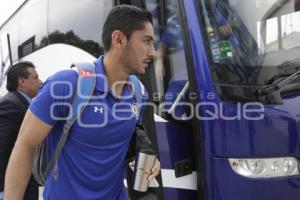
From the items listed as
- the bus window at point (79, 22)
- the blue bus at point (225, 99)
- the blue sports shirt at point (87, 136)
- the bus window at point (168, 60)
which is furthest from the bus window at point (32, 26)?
the blue sports shirt at point (87, 136)

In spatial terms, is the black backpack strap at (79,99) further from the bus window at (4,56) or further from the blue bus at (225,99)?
the bus window at (4,56)

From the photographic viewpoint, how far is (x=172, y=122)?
9.50ft

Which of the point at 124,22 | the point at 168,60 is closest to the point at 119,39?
the point at 124,22

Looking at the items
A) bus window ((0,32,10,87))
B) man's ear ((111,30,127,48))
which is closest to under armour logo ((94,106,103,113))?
man's ear ((111,30,127,48))

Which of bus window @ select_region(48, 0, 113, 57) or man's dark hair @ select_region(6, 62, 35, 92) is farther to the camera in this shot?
man's dark hair @ select_region(6, 62, 35, 92)

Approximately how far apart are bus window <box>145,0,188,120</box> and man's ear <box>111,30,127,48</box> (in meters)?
1.11

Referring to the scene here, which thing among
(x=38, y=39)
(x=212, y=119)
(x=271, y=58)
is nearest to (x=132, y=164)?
(x=212, y=119)

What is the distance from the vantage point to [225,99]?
2.69 m

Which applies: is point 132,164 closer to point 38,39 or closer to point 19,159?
point 19,159

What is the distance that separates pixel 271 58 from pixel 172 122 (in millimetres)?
759

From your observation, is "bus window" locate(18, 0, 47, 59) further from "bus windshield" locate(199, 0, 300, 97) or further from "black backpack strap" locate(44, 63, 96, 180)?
"black backpack strap" locate(44, 63, 96, 180)

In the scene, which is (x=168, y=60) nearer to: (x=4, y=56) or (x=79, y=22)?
(x=79, y=22)

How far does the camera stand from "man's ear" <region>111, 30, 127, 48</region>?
1818mm

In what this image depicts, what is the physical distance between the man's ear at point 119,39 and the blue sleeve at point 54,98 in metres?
0.23
